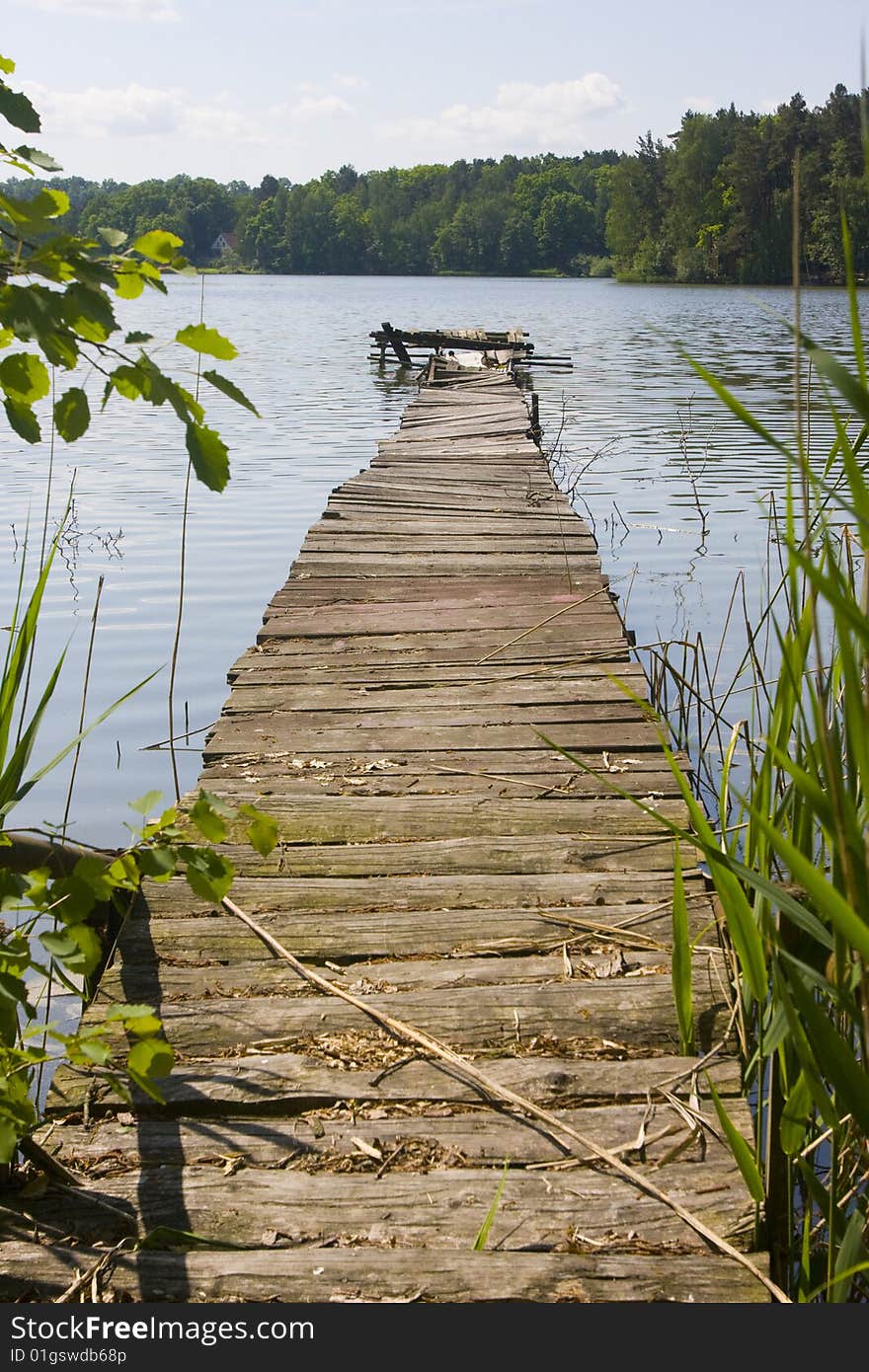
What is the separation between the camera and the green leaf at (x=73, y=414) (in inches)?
59.7

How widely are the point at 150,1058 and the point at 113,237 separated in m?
1.14

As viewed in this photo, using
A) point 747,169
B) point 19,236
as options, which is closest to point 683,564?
point 19,236

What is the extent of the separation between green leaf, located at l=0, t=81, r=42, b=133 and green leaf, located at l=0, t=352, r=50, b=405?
0.89 feet

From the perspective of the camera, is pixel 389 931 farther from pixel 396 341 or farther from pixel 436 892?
pixel 396 341

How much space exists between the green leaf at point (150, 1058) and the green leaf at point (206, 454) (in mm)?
847

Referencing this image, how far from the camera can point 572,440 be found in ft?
56.9

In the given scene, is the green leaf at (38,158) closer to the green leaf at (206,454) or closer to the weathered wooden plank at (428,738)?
the green leaf at (206,454)

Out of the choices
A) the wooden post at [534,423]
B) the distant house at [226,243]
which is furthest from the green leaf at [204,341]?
the distant house at [226,243]

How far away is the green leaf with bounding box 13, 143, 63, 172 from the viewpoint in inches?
60.5

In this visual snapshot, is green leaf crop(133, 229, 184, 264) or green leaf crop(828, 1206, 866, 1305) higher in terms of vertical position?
green leaf crop(133, 229, 184, 264)

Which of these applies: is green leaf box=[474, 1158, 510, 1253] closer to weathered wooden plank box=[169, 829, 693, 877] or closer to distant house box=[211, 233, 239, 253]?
weathered wooden plank box=[169, 829, 693, 877]

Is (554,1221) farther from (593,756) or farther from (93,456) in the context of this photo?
(93,456)

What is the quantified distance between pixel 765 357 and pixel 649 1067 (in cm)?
2744

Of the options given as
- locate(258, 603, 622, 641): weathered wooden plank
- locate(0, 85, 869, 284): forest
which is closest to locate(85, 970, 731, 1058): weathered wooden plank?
locate(258, 603, 622, 641): weathered wooden plank
